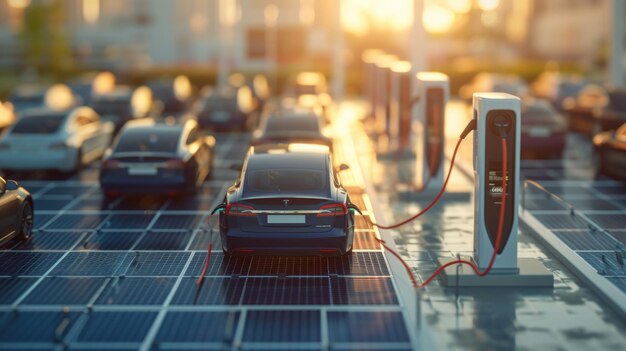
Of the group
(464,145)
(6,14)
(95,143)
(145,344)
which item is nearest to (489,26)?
(6,14)

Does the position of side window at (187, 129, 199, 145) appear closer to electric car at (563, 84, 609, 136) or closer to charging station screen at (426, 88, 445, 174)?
charging station screen at (426, 88, 445, 174)

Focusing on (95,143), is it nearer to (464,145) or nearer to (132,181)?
(132,181)

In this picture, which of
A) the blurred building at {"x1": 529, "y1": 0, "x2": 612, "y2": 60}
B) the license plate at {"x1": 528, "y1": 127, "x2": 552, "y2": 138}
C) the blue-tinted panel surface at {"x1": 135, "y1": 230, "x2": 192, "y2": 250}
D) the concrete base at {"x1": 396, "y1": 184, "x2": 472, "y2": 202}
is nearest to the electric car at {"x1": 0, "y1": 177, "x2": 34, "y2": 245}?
the blue-tinted panel surface at {"x1": 135, "y1": 230, "x2": 192, "y2": 250}

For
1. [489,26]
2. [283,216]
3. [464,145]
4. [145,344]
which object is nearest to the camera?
[145,344]

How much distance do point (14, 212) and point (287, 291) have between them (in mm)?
4251

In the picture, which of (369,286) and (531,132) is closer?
(369,286)

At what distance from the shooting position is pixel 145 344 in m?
8.59

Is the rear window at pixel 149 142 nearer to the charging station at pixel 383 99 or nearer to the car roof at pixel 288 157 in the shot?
Answer: the car roof at pixel 288 157

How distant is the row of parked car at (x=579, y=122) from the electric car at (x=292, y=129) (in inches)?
203

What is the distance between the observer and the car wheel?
12.6 m

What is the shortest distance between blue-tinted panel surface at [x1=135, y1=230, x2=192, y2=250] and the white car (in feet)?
19.2

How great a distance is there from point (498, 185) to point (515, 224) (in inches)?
20.0

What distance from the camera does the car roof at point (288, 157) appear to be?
11719mm

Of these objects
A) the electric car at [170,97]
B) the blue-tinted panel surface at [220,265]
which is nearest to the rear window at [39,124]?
the blue-tinted panel surface at [220,265]
